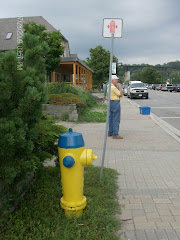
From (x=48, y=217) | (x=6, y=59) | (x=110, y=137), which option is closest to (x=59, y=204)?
(x=48, y=217)

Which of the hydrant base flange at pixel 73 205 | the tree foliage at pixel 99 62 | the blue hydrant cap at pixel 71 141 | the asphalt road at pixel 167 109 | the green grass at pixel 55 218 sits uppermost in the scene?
the tree foliage at pixel 99 62

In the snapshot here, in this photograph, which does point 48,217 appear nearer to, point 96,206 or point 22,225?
point 22,225

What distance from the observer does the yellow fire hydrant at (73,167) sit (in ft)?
10.2

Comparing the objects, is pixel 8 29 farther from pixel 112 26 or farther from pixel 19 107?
pixel 19 107

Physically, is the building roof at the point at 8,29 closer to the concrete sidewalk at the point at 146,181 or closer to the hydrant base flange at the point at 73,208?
the concrete sidewalk at the point at 146,181

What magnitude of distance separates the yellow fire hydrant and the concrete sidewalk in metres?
0.61

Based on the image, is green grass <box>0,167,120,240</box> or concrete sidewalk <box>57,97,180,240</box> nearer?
green grass <box>0,167,120,240</box>

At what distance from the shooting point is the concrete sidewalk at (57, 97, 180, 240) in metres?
3.15

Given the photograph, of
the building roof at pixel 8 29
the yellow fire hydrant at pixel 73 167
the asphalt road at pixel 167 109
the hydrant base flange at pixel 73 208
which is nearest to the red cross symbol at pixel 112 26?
the yellow fire hydrant at pixel 73 167

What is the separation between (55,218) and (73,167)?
632 millimetres

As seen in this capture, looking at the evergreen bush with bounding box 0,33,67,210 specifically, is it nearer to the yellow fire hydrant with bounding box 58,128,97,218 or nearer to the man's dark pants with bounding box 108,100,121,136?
the yellow fire hydrant with bounding box 58,128,97,218

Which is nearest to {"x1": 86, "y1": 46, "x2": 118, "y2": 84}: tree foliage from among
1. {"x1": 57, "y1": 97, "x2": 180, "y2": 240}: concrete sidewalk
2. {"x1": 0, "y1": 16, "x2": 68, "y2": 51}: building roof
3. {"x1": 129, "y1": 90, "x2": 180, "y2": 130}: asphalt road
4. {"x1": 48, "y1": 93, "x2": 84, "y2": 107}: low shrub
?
{"x1": 0, "y1": 16, "x2": 68, "y2": 51}: building roof

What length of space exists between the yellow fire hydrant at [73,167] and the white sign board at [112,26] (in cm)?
211

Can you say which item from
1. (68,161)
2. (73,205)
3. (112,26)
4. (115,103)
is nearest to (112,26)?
(112,26)
